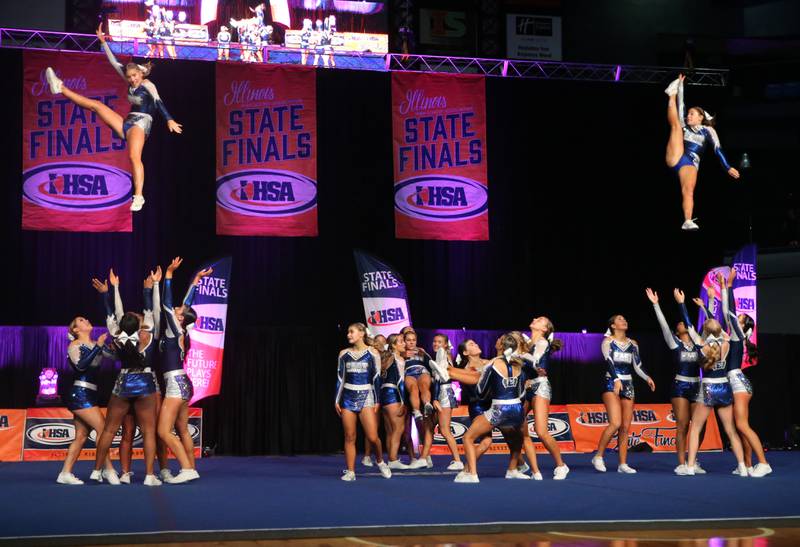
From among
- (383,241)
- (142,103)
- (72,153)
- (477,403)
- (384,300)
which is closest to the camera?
(477,403)

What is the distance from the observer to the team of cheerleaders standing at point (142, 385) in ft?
28.3

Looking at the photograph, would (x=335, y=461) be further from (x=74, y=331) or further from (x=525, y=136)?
(x=525, y=136)

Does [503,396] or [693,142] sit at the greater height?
[693,142]

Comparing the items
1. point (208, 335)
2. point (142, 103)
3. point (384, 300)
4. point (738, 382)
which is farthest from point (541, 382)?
point (208, 335)

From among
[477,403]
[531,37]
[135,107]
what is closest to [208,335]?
[135,107]

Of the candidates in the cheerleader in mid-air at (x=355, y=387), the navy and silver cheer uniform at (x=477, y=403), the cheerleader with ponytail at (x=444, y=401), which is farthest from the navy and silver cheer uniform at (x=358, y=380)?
the cheerleader with ponytail at (x=444, y=401)

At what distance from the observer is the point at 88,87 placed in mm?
14141

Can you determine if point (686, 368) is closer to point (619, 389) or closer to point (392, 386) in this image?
point (619, 389)

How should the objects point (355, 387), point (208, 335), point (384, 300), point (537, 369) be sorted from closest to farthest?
point (537, 369), point (355, 387), point (208, 335), point (384, 300)

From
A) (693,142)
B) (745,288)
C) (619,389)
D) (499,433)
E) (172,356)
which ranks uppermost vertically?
(693,142)

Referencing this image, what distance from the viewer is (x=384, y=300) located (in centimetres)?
1369

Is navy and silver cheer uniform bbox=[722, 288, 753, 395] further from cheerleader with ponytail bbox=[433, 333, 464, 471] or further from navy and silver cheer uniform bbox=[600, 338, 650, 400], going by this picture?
cheerleader with ponytail bbox=[433, 333, 464, 471]

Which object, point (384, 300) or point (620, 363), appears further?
point (384, 300)

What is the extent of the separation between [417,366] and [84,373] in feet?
12.5
